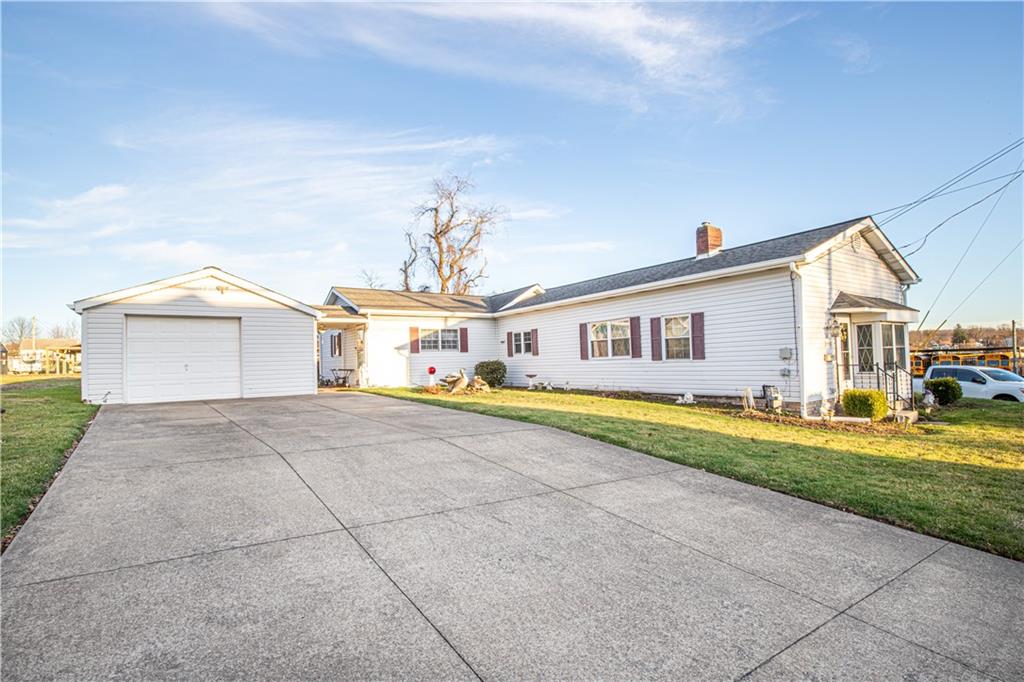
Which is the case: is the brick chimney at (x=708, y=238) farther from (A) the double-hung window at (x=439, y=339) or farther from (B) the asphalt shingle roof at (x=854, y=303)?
(A) the double-hung window at (x=439, y=339)

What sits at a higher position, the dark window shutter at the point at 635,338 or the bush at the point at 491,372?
the dark window shutter at the point at 635,338

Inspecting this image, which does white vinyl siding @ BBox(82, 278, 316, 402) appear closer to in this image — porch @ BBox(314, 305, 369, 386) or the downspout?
porch @ BBox(314, 305, 369, 386)

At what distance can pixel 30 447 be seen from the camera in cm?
651

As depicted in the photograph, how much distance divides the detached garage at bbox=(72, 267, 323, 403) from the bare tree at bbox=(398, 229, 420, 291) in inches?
855

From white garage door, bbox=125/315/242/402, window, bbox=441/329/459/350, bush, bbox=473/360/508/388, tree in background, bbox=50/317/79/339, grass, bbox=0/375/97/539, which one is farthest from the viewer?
tree in background, bbox=50/317/79/339

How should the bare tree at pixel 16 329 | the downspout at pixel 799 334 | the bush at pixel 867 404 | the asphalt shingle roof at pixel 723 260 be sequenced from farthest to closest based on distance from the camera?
the bare tree at pixel 16 329 < the asphalt shingle roof at pixel 723 260 < the downspout at pixel 799 334 < the bush at pixel 867 404

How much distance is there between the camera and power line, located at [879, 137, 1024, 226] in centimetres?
1039

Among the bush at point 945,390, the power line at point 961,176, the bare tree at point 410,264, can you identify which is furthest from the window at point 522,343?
the bare tree at point 410,264

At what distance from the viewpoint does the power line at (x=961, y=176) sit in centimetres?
1039

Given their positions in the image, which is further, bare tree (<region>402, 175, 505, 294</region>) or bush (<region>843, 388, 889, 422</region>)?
bare tree (<region>402, 175, 505, 294</region>)

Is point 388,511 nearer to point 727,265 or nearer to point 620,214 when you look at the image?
point 727,265

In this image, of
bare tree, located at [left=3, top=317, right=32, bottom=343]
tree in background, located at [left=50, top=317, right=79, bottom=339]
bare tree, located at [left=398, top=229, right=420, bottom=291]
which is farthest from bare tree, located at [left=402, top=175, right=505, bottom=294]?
tree in background, located at [left=50, top=317, right=79, bottom=339]

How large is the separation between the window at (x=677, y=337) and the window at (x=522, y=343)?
21.4 ft

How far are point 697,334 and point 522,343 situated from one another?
8383 mm
